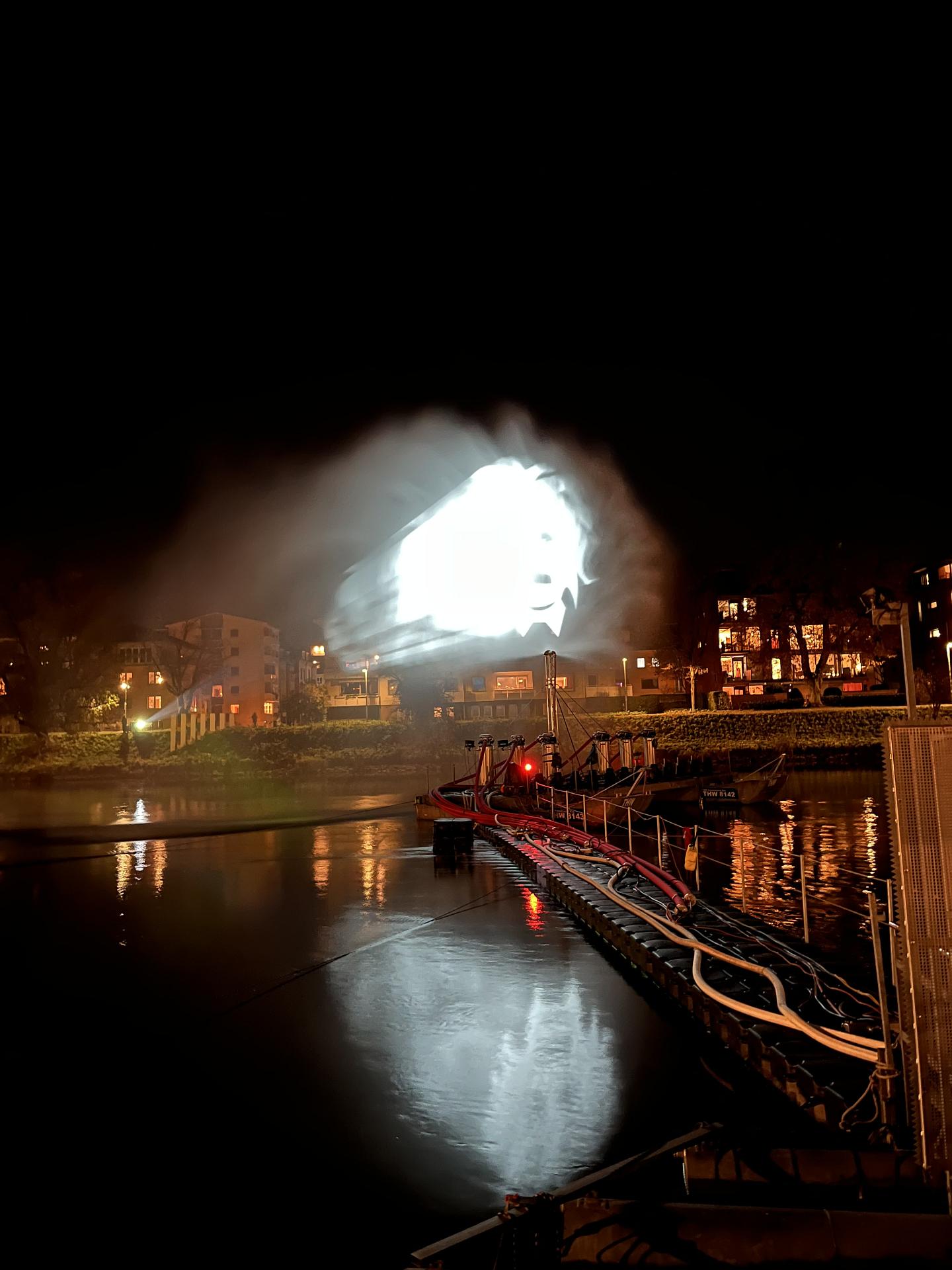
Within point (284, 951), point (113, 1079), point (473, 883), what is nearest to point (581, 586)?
point (473, 883)

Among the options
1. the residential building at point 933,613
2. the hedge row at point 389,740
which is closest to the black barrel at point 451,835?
the hedge row at point 389,740

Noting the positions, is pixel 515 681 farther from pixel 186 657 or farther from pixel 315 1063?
pixel 315 1063

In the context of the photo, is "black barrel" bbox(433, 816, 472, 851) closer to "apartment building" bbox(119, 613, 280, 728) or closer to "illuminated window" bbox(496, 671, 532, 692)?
"illuminated window" bbox(496, 671, 532, 692)

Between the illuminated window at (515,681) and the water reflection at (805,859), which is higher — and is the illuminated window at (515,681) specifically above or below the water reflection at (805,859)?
above

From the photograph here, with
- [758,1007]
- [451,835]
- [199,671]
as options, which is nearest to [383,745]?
[199,671]

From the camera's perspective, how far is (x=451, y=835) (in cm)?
1820

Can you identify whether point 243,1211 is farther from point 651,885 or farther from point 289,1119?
point 651,885

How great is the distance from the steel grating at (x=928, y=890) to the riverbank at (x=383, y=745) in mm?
39024

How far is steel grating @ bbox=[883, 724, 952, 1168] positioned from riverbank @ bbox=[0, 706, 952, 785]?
39024mm

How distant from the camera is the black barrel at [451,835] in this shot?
59.5ft

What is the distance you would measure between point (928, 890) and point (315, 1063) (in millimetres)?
5120

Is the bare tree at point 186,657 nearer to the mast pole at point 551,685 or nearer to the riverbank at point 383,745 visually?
the riverbank at point 383,745

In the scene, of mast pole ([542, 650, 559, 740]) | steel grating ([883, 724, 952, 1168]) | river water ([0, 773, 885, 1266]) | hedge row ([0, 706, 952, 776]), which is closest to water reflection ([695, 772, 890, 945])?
river water ([0, 773, 885, 1266])

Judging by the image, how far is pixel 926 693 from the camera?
55375 millimetres
